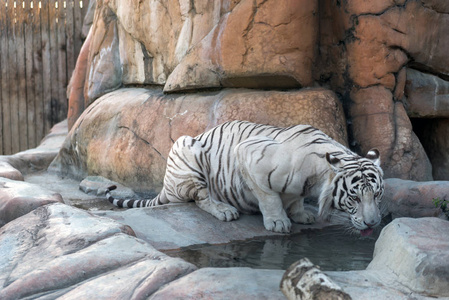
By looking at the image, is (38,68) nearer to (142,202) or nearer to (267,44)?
(142,202)

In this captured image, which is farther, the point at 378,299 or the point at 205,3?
the point at 205,3

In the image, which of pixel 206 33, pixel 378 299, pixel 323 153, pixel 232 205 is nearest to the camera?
pixel 378 299

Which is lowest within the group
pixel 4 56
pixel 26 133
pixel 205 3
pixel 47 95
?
pixel 26 133

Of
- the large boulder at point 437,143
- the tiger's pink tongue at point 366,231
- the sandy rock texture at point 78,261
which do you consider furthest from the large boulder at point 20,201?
the large boulder at point 437,143

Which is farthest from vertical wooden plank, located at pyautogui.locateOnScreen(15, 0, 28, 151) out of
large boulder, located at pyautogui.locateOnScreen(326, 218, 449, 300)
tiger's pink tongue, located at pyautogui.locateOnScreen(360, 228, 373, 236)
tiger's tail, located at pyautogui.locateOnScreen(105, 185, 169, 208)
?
large boulder, located at pyautogui.locateOnScreen(326, 218, 449, 300)

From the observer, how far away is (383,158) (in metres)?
5.00

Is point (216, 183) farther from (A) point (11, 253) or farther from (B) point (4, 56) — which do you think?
(B) point (4, 56)

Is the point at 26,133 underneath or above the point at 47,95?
underneath

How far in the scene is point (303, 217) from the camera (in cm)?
441

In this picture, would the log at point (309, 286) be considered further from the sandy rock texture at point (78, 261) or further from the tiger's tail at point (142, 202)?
the tiger's tail at point (142, 202)

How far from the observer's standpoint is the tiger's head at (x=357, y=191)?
3641mm

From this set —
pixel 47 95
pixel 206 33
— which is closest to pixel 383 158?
pixel 206 33

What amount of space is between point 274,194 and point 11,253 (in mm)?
1907

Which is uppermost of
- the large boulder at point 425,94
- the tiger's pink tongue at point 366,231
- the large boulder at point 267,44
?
the large boulder at point 267,44
